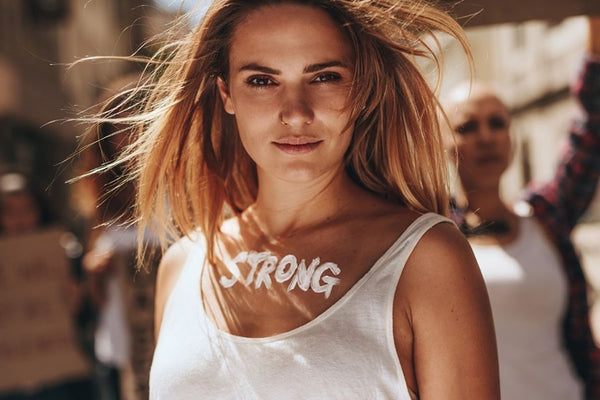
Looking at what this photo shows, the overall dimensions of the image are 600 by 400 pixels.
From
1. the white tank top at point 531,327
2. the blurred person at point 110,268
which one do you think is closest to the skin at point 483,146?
the white tank top at point 531,327

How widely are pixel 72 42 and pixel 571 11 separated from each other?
17376 mm

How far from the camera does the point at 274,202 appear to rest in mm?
2111

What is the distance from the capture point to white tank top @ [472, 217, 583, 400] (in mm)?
2850

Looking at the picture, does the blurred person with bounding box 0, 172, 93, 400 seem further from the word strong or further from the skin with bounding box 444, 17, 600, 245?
the word strong

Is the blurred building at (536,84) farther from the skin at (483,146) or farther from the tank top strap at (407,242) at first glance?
the tank top strap at (407,242)

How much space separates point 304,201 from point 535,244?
1.27m

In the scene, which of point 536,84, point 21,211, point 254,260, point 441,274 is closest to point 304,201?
point 254,260

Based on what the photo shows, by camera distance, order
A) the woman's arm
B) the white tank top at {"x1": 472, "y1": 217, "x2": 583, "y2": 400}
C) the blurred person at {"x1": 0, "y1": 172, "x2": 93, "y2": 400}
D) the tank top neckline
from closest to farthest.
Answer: the tank top neckline → the white tank top at {"x1": 472, "y1": 217, "x2": 583, "y2": 400} → the woman's arm → the blurred person at {"x1": 0, "y1": 172, "x2": 93, "y2": 400}

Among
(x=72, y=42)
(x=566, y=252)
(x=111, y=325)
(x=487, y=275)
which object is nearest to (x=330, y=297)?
(x=487, y=275)

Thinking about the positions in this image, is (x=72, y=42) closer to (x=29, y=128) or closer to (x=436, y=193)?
(x=29, y=128)

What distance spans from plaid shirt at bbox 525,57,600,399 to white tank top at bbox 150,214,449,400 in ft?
4.70

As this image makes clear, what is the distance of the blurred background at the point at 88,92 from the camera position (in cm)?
224

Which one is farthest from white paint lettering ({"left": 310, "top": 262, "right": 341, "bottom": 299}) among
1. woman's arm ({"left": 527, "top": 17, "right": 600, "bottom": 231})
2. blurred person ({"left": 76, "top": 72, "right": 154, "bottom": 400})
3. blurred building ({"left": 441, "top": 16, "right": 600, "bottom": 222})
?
blurred building ({"left": 441, "top": 16, "right": 600, "bottom": 222})

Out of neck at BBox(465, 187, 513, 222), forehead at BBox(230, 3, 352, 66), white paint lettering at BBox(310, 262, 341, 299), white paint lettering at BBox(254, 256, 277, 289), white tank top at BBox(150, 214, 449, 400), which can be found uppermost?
forehead at BBox(230, 3, 352, 66)
